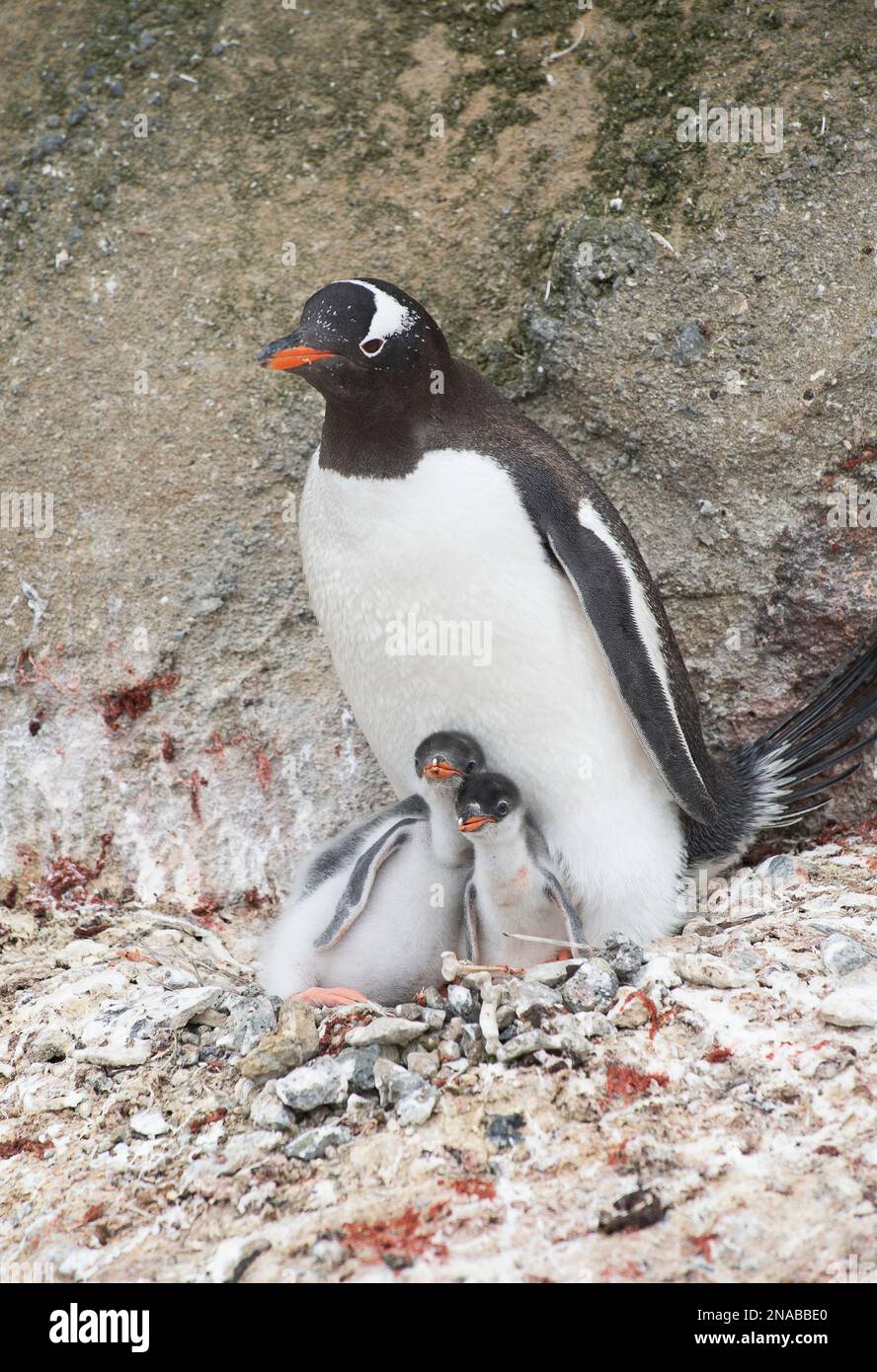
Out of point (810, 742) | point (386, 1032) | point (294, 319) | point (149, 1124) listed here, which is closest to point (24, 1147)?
point (149, 1124)

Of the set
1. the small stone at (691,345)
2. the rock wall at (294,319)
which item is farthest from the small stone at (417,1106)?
the small stone at (691,345)

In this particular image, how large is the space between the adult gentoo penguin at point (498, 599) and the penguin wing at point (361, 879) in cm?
24

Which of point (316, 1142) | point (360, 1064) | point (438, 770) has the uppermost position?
point (438, 770)

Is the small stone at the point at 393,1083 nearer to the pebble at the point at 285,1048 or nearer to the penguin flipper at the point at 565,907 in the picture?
the pebble at the point at 285,1048

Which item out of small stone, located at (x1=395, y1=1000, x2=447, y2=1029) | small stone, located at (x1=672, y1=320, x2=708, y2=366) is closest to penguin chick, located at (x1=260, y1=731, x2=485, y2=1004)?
small stone, located at (x1=395, y1=1000, x2=447, y2=1029)

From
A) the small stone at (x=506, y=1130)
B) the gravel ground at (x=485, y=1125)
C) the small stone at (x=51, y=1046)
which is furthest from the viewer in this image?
the small stone at (x=51, y=1046)

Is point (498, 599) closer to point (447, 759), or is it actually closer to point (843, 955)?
point (447, 759)

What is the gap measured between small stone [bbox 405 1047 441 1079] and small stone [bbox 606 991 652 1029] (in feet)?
1.06

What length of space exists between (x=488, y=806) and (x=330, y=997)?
1.72 feet

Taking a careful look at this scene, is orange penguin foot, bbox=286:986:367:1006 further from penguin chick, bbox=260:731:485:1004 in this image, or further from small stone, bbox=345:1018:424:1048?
small stone, bbox=345:1018:424:1048

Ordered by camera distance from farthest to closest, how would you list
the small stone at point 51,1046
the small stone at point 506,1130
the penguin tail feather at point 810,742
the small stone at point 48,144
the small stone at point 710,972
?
the small stone at point 48,144 < the penguin tail feather at point 810,742 < the small stone at point 51,1046 < the small stone at point 710,972 < the small stone at point 506,1130

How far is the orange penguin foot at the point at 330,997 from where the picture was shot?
2.68 meters

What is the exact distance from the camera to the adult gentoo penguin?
2.81 m

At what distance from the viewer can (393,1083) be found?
218 cm
